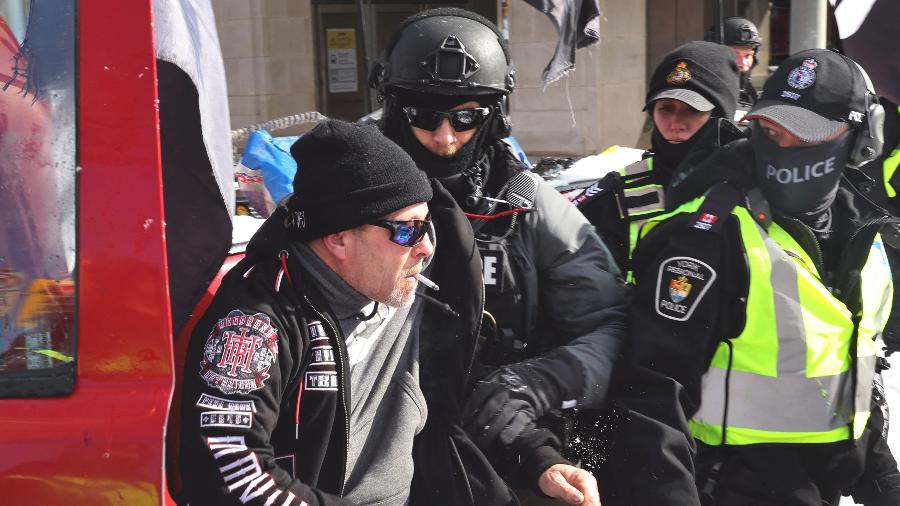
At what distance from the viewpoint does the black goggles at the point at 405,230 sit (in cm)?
203

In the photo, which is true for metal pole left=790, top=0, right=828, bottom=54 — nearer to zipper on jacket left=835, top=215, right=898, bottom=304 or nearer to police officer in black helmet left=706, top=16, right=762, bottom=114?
police officer in black helmet left=706, top=16, right=762, bottom=114

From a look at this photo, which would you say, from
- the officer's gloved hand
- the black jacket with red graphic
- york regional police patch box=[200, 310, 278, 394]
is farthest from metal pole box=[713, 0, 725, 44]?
york regional police patch box=[200, 310, 278, 394]

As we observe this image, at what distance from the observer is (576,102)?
976cm

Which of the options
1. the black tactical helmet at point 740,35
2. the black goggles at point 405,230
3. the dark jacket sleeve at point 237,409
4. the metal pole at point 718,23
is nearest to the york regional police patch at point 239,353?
the dark jacket sleeve at point 237,409

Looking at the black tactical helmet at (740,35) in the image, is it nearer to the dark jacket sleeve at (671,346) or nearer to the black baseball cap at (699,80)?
the black baseball cap at (699,80)

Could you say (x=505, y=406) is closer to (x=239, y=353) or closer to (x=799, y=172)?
(x=239, y=353)

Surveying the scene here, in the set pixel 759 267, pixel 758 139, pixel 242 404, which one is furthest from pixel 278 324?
pixel 758 139

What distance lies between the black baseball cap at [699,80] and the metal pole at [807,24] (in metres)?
1.34

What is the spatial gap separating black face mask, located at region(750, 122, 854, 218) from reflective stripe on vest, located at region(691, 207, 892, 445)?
0.15 m

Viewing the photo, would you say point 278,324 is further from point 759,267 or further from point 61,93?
point 759,267

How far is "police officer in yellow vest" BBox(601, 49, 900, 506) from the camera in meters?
2.43

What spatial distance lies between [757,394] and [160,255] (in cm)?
153

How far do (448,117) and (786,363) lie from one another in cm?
105

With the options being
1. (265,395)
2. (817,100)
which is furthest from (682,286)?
(265,395)
